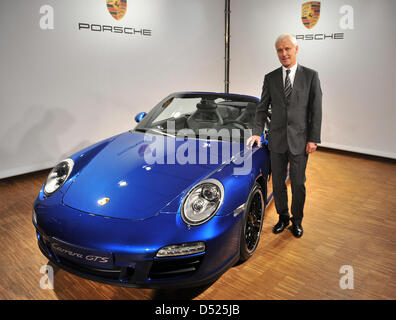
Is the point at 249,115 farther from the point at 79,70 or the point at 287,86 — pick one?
the point at 79,70

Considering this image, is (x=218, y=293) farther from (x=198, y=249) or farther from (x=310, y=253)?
(x=310, y=253)

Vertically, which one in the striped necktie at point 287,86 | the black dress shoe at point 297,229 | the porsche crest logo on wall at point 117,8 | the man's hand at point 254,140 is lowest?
the black dress shoe at point 297,229

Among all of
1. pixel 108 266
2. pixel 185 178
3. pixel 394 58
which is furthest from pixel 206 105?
pixel 394 58

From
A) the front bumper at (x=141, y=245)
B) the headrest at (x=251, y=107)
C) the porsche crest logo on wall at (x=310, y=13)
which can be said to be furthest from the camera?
the porsche crest logo on wall at (x=310, y=13)

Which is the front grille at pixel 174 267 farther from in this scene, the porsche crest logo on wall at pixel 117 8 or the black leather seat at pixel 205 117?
the porsche crest logo on wall at pixel 117 8

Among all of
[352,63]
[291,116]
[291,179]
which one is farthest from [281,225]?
[352,63]

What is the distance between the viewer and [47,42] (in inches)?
152

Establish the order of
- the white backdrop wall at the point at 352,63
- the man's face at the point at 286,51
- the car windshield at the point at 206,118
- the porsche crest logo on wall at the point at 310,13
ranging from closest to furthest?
1. the man's face at the point at 286,51
2. the car windshield at the point at 206,118
3. the white backdrop wall at the point at 352,63
4. the porsche crest logo on wall at the point at 310,13

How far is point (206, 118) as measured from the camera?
2.75m

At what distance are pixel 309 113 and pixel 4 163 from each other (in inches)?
130

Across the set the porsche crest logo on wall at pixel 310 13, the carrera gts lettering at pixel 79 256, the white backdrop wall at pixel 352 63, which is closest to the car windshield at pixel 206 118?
the carrera gts lettering at pixel 79 256

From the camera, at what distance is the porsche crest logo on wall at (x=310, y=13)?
483cm

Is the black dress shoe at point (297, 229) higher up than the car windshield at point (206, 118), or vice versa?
the car windshield at point (206, 118)

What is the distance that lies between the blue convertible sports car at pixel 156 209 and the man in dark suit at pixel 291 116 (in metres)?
0.13
